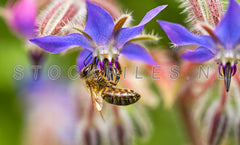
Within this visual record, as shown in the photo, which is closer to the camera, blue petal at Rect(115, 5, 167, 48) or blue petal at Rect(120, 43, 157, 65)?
blue petal at Rect(115, 5, 167, 48)

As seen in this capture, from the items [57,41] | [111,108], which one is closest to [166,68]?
[111,108]

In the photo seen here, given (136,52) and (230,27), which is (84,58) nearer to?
(136,52)

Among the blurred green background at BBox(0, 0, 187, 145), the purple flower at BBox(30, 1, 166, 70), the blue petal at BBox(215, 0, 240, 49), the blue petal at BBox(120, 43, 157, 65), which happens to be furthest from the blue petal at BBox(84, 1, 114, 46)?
the blurred green background at BBox(0, 0, 187, 145)

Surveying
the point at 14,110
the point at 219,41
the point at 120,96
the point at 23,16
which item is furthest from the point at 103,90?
the point at 14,110

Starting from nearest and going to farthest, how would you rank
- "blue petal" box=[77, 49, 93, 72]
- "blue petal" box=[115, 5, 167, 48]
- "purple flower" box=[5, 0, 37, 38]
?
"blue petal" box=[115, 5, 167, 48], "blue petal" box=[77, 49, 93, 72], "purple flower" box=[5, 0, 37, 38]

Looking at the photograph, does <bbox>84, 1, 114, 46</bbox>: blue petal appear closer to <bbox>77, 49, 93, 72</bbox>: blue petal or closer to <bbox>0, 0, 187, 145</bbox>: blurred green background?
<bbox>77, 49, 93, 72</bbox>: blue petal

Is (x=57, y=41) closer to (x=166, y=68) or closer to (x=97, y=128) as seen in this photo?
(x=97, y=128)

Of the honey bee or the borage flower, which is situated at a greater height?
the borage flower
